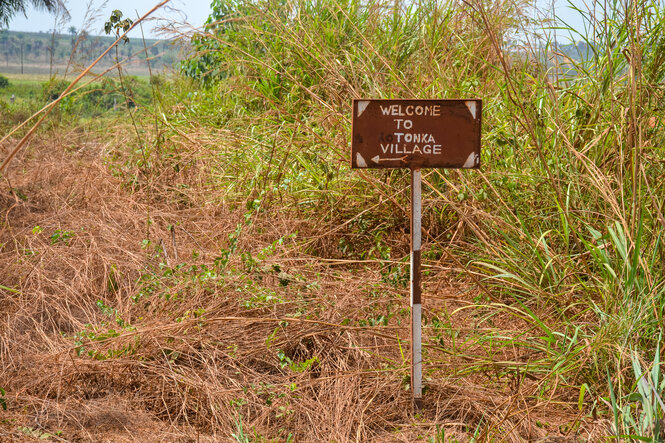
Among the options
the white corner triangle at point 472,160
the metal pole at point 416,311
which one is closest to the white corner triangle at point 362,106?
the metal pole at point 416,311

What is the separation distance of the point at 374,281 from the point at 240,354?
883 mm

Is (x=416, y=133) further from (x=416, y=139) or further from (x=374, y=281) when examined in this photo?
(x=374, y=281)

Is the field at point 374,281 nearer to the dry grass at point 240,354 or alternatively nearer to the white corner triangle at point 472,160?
the dry grass at point 240,354

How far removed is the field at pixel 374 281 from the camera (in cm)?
232

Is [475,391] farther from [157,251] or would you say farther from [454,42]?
[454,42]

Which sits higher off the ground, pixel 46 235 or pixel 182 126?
pixel 182 126

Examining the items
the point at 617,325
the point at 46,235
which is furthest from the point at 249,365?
the point at 46,235

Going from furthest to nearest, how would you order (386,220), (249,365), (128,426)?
1. (386,220)
2. (249,365)
3. (128,426)

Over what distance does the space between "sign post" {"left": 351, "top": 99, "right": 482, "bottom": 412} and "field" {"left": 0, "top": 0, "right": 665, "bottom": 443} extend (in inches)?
12.4

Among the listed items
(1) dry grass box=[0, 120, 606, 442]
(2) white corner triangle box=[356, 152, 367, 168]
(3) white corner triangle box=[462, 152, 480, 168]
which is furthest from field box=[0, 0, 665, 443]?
(2) white corner triangle box=[356, 152, 367, 168]

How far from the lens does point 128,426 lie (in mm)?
2295

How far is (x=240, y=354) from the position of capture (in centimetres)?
270

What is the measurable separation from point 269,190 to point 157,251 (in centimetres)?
91

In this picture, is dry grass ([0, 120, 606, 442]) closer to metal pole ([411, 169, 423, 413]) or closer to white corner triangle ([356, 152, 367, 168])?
metal pole ([411, 169, 423, 413])
